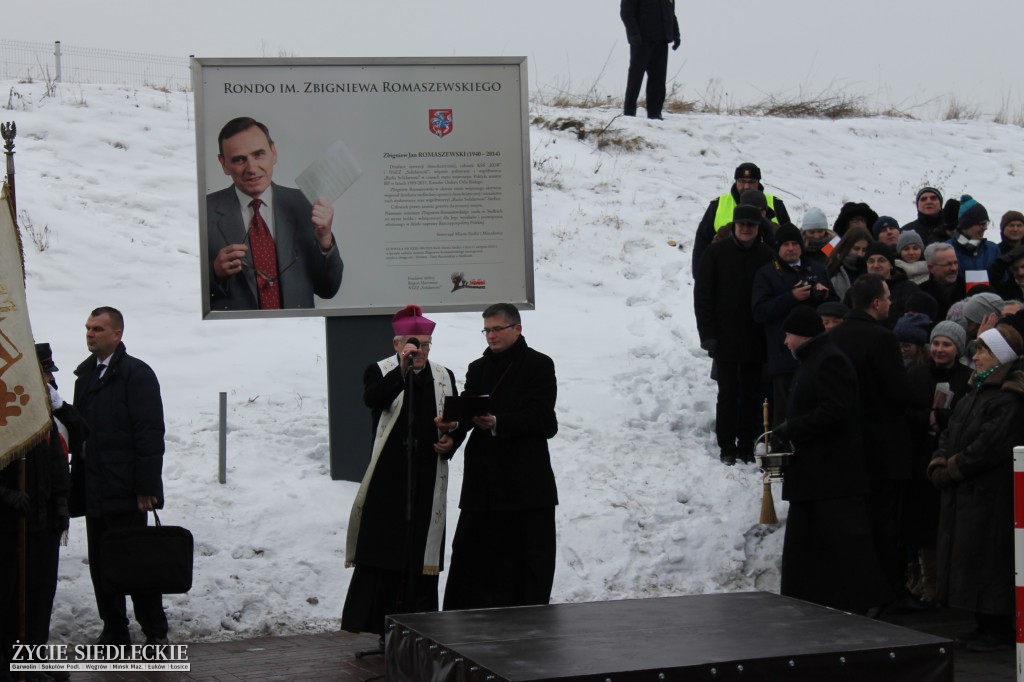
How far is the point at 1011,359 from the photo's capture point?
8.08 meters

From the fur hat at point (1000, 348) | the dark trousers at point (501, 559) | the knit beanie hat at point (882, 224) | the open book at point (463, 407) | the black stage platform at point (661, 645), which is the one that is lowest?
the dark trousers at point (501, 559)

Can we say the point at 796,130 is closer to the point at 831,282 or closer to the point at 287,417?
the point at 831,282

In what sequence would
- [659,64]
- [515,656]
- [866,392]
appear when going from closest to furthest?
[515,656] < [866,392] < [659,64]

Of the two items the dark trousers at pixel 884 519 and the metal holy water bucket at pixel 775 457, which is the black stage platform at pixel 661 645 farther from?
the dark trousers at pixel 884 519

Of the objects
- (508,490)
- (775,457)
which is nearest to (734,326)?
(775,457)

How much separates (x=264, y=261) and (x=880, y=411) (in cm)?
465

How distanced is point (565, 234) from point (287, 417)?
6.35 meters

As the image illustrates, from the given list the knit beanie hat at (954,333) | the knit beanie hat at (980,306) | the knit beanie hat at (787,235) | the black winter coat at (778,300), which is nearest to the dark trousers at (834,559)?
the knit beanie hat at (954,333)

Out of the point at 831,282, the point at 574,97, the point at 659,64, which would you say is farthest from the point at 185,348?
the point at 574,97

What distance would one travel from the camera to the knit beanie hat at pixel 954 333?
9.03 m

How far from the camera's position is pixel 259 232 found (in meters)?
10.3

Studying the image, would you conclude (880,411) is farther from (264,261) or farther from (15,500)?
(15,500)

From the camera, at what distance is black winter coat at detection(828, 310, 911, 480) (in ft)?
28.9

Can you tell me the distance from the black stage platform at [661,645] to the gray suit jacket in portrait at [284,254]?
4885 mm
